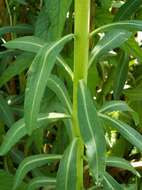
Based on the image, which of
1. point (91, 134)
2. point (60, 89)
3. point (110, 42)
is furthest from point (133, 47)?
point (91, 134)

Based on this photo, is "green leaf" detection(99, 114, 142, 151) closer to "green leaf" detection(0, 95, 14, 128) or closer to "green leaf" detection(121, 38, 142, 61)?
"green leaf" detection(121, 38, 142, 61)

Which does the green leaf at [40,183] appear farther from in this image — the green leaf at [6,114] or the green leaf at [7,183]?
the green leaf at [6,114]

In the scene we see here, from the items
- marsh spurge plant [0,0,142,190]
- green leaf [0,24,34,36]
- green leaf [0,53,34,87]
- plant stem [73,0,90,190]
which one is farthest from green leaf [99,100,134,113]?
green leaf [0,24,34,36]

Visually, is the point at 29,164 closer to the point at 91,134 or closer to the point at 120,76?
the point at 91,134

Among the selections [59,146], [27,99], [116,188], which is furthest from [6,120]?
[27,99]

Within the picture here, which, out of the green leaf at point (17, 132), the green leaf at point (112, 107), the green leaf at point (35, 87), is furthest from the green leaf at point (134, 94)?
the green leaf at point (35, 87)

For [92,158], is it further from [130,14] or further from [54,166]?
[54,166]
